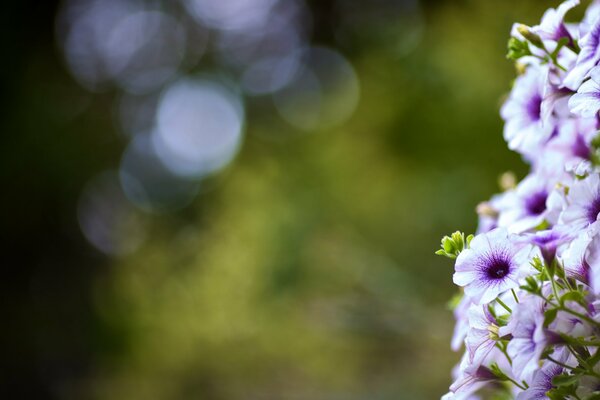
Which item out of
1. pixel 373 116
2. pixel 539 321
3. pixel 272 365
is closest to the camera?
pixel 539 321

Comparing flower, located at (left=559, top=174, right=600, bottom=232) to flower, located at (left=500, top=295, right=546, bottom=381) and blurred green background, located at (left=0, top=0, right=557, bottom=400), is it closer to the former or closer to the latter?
flower, located at (left=500, top=295, right=546, bottom=381)

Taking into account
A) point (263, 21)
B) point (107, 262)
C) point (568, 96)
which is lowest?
point (568, 96)

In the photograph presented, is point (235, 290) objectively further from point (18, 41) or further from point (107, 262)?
point (18, 41)

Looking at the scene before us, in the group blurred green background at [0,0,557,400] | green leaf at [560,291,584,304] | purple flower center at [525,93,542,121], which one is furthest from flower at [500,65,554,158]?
blurred green background at [0,0,557,400]

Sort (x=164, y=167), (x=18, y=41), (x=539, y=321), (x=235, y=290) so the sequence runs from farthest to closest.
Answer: (x=164, y=167)
(x=18, y=41)
(x=235, y=290)
(x=539, y=321)

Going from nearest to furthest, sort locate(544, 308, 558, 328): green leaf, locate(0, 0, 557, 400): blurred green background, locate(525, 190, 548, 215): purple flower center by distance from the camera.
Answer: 1. locate(544, 308, 558, 328): green leaf
2. locate(525, 190, 548, 215): purple flower center
3. locate(0, 0, 557, 400): blurred green background

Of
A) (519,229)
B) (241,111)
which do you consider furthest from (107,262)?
(519,229)
